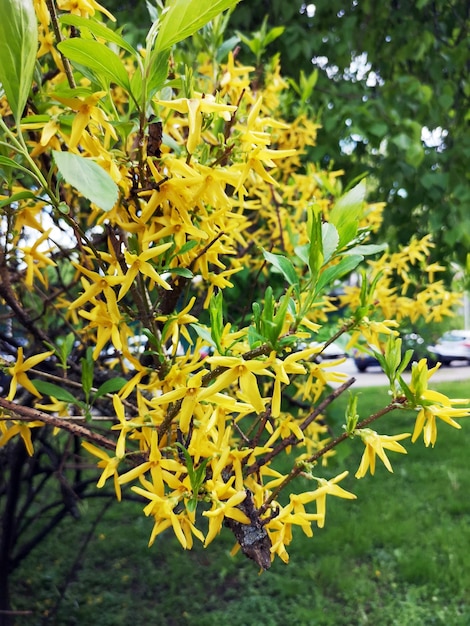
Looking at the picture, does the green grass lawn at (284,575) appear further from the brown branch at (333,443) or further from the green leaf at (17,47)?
the green leaf at (17,47)

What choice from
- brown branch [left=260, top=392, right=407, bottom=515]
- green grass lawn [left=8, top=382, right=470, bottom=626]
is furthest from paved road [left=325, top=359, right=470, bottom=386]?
brown branch [left=260, top=392, right=407, bottom=515]

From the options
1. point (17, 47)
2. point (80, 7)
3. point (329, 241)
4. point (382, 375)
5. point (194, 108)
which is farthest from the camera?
point (382, 375)

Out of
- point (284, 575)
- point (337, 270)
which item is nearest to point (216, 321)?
point (337, 270)

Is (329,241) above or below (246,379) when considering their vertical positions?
above

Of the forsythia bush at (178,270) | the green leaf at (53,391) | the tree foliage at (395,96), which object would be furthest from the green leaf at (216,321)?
the tree foliage at (395,96)

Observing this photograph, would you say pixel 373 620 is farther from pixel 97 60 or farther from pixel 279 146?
pixel 97 60

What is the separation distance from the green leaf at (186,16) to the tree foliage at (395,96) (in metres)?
1.80

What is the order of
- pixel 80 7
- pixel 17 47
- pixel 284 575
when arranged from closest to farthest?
pixel 17 47
pixel 80 7
pixel 284 575

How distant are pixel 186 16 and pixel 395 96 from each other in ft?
9.68

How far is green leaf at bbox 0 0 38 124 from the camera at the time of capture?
0.51 metres

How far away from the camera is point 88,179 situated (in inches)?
21.0

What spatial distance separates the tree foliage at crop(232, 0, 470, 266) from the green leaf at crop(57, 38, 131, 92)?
178 centimetres

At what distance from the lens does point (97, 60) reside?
632 mm

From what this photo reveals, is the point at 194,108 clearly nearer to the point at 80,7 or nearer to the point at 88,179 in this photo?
the point at 88,179
